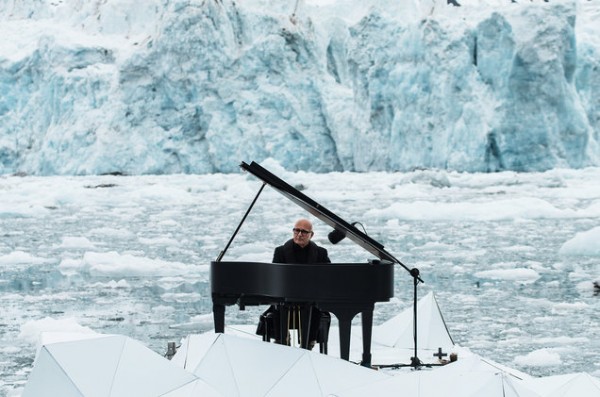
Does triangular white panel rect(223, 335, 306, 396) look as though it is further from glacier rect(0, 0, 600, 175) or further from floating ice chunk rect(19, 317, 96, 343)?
glacier rect(0, 0, 600, 175)

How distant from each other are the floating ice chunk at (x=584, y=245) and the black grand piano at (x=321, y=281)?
8887 mm

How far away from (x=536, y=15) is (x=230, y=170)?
47.1ft

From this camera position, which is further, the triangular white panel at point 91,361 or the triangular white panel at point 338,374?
the triangular white panel at point 338,374

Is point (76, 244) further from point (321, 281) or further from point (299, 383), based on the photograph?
point (299, 383)

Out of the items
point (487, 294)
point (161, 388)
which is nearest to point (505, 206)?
point (487, 294)

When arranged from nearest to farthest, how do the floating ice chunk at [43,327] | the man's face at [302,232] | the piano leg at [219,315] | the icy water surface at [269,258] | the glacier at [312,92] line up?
the man's face at [302,232]
the piano leg at [219,315]
the floating ice chunk at [43,327]
the icy water surface at [269,258]
the glacier at [312,92]

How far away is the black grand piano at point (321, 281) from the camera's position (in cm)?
512

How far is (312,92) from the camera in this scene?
4128cm

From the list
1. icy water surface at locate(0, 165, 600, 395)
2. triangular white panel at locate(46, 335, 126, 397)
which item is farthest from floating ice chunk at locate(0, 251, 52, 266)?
triangular white panel at locate(46, 335, 126, 397)

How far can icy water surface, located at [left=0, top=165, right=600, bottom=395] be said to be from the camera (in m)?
7.59

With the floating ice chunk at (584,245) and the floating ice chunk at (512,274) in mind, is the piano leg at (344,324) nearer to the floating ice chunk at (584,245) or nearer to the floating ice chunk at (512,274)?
the floating ice chunk at (512,274)

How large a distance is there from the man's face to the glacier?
30194 millimetres

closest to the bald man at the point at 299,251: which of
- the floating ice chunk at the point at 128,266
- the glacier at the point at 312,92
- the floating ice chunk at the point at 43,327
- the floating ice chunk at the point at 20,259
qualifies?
the floating ice chunk at the point at 43,327

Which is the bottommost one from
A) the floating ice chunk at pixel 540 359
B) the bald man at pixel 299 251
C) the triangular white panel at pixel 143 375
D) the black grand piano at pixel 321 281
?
the floating ice chunk at pixel 540 359
